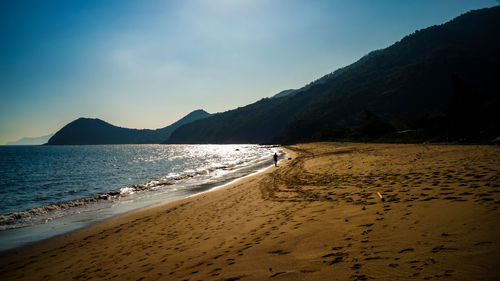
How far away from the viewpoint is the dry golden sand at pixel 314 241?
12.2 ft

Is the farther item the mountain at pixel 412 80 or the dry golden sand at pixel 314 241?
the mountain at pixel 412 80

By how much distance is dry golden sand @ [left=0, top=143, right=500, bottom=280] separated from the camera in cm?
371

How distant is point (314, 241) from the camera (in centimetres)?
530

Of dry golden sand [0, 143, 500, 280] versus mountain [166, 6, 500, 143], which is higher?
mountain [166, 6, 500, 143]

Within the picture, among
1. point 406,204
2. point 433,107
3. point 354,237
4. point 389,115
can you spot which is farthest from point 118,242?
point 433,107

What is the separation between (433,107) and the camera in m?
114

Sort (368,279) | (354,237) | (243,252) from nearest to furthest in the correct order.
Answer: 1. (368,279)
2. (354,237)
3. (243,252)

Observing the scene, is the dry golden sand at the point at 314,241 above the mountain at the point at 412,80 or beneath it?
beneath

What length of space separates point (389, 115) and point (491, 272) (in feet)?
447

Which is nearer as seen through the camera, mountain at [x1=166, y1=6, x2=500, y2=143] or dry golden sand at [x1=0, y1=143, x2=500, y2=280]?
dry golden sand at [x1=0, y1=143, x2=500, y2=280]

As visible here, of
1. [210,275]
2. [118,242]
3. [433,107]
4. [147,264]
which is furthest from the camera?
[433,107]

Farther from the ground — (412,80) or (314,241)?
(412,80)

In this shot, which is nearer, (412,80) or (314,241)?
(314,241)

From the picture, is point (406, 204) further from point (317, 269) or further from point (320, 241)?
point (317, 269)
